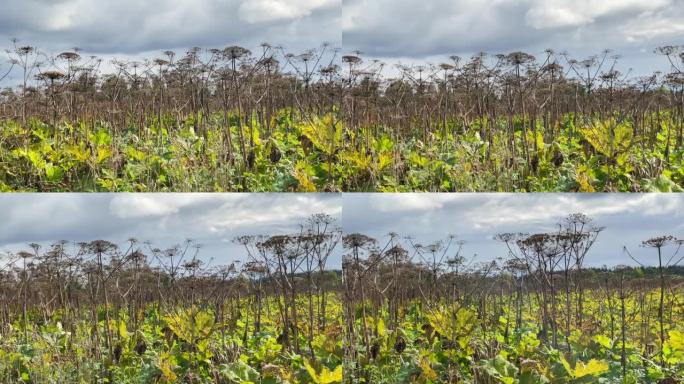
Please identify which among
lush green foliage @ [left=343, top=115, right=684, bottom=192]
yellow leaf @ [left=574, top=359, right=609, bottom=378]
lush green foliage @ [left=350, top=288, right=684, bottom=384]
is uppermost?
lush green foliage @ [left=343, top=115, right=684, bottom=192]

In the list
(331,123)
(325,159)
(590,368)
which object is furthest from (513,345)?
(331,123)

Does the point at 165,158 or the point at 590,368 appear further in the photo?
the point at 590,368

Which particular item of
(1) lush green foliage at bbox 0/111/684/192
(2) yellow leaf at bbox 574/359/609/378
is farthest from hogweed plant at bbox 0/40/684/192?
(2) yellow leaf at bbox 574/359/609/378

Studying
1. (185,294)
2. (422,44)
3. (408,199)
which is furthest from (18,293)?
(422,44)

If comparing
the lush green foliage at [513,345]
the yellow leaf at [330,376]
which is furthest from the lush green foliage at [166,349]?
the lush green foliage at [513,345]

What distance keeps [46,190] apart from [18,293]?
0.57 meters

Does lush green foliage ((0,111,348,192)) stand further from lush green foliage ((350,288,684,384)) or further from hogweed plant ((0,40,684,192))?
lush green foliage ((350,288,684,384))

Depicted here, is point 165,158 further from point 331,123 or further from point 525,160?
point 525,160

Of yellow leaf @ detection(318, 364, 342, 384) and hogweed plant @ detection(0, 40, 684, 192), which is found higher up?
hogweed plant @ detection(0, 40, 684, 192)

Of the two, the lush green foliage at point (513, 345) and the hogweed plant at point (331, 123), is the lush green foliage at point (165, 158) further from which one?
the lush green foliage at point (513, 345)

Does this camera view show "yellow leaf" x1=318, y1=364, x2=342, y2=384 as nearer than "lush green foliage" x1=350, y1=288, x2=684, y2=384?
Yes

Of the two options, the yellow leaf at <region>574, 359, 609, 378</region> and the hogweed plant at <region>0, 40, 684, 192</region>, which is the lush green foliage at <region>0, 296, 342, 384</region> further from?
the yellow leaf at <region>574, 359, 609, 378</region>

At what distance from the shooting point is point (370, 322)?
15.1ft

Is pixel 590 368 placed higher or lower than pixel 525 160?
lower
